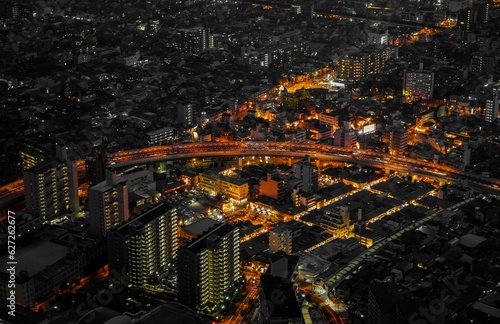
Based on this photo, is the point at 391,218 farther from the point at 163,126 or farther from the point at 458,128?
the point at 163,126

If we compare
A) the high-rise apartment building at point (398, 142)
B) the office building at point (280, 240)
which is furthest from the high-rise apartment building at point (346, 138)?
the office building at point (280, 240)

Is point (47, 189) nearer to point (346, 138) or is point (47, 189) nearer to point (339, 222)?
point (339, 222)

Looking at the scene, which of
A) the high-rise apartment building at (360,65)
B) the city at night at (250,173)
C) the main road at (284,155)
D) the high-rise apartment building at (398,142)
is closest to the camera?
the city at night at (250,173)

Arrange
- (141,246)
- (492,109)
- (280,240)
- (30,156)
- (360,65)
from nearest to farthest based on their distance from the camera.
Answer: (141,246)
(280,240)
(30,156)
(492,109)
(360,65)

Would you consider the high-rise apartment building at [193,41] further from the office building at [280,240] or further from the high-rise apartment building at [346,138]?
the office building at [280,240]

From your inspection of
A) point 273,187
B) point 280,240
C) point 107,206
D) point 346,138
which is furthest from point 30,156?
point 346,138

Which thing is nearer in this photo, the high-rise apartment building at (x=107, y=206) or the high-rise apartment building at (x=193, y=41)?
the high-rise apartment building at (x=107, y=206)

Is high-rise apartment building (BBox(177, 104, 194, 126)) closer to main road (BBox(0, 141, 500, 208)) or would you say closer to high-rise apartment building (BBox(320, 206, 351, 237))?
main road (BBox(0, 141, 500, 208))
